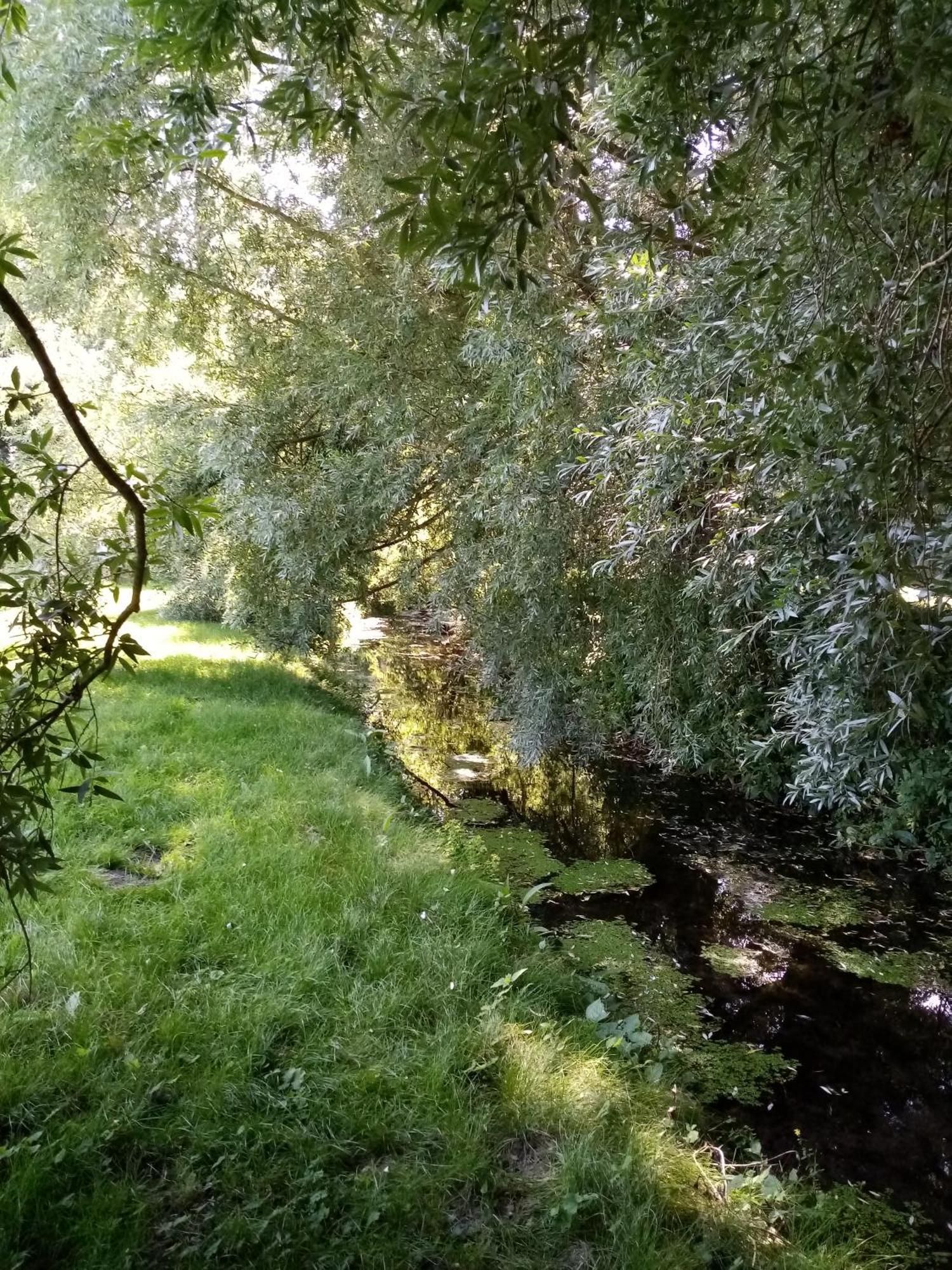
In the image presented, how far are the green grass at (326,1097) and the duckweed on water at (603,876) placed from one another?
3.88 ft

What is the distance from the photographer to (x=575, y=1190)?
2932mm

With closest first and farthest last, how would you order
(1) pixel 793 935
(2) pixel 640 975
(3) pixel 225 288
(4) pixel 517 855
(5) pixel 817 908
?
(2) pixel 640 975 → (1) pixel 793 935 → (5) pixel 817 908 → (4) pixel 517 855 → (3) pixel 225 288

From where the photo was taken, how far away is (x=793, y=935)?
5.59 m

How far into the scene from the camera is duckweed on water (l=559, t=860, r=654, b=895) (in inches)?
244

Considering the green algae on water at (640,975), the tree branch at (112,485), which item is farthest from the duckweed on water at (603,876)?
the tree branch at (112,485)

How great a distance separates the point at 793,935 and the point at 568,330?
446 cm

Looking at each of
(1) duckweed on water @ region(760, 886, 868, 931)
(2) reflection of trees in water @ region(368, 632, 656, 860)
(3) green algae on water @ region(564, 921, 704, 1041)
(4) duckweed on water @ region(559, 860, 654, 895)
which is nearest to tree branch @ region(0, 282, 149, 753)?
(3) green algae on water @ region(564, 921, 704, 1041)

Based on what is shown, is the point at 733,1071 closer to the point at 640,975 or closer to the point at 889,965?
the point at 640,975

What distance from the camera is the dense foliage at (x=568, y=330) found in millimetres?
1769

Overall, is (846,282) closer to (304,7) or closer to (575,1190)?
(304,7)

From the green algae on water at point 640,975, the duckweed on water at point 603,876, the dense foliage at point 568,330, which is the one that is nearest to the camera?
the dense foliage at point 568,330

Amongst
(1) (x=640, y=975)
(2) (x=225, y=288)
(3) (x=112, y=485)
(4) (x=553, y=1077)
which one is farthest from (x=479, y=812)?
(3) (x=112, y=485)

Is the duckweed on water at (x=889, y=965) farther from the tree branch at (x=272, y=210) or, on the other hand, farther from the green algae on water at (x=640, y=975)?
the tree branch at (x=272, y=210)

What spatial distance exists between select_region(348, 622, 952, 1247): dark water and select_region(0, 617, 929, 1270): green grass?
1.71ft
